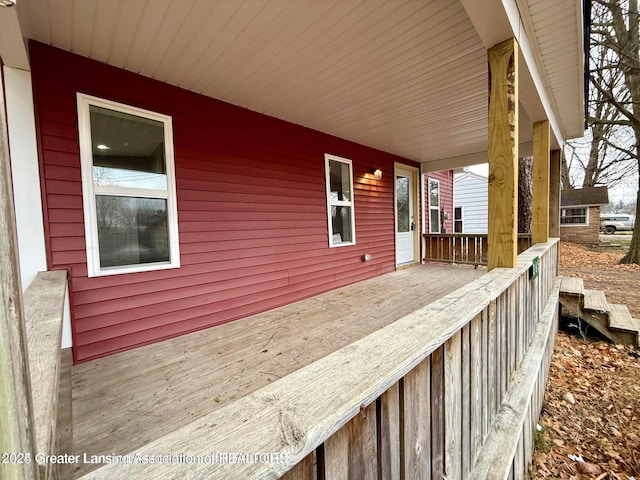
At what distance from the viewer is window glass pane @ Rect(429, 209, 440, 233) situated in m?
8.24

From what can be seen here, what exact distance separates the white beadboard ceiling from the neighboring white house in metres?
9.25

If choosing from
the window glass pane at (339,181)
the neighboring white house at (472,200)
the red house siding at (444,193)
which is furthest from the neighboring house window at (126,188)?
the neighboring white house at (472,200)

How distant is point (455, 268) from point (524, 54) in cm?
510

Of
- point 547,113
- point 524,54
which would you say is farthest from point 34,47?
point 547,113

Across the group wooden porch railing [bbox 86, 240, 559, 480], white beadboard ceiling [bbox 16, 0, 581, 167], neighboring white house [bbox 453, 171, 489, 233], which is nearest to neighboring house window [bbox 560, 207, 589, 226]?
A: neighboring white house [bbox 453, 171, 489, 233]

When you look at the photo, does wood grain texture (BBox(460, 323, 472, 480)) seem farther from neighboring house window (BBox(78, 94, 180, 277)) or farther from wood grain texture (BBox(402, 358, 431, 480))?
neighboring house window (BBox(78, 94, 180, 277))

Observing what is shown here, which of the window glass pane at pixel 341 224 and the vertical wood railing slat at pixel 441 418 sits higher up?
the window glass pane at pixel 341 224

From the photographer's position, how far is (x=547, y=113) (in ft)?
11.8

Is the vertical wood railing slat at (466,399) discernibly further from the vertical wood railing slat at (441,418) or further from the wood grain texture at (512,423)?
the wood grain texture at (512,423)

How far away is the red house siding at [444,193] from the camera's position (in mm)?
7922

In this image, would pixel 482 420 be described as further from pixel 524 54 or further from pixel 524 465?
pixel 524 54

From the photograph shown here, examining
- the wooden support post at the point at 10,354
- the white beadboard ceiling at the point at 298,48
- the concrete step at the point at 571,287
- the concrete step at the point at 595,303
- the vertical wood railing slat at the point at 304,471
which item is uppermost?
the white beadboard ceiling at the point at 298,48

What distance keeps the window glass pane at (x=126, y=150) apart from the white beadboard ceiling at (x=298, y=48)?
1.57ft

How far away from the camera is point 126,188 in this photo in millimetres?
2762
